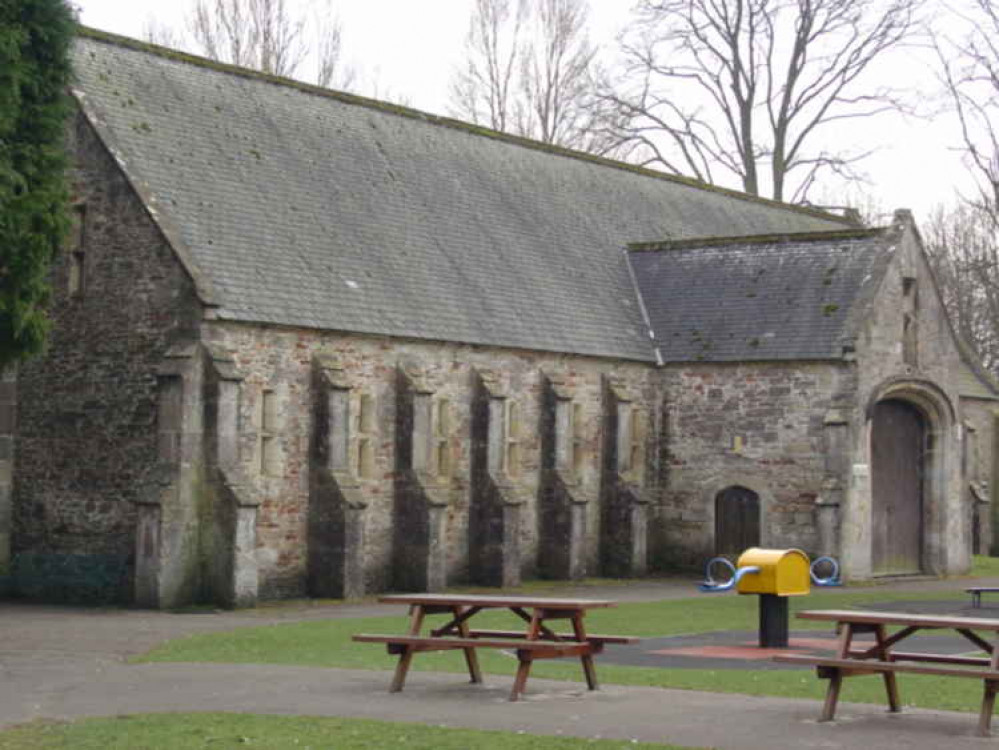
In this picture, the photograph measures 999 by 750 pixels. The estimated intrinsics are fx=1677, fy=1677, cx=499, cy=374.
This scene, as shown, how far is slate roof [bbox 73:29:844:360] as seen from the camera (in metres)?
29.4

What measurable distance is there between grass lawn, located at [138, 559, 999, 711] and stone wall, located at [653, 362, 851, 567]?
21.1 ft

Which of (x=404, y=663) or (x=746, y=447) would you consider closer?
(x=404, y=663)

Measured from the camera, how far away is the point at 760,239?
39.5 meters

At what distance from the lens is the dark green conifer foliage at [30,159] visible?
78.7 feet

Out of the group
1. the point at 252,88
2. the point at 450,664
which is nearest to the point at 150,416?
the point at 252,88

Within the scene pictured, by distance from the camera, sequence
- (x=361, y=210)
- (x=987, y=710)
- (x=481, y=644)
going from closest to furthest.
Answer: (x=987, y=710)
(x=481, y=644)
(x=361, y=210)

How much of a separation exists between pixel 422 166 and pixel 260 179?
6.01 m

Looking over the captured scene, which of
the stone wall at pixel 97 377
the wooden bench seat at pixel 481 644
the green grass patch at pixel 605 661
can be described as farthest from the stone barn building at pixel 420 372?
the wooden bench seat at pixel 481 644

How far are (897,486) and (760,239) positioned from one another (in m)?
6.60

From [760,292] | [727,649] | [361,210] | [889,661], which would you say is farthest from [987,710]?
[760,292]

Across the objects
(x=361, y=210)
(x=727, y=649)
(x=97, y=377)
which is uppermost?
(x=361, y=210)

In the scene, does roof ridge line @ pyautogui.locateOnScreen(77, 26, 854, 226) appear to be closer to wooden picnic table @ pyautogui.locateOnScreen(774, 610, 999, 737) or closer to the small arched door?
the small arched door

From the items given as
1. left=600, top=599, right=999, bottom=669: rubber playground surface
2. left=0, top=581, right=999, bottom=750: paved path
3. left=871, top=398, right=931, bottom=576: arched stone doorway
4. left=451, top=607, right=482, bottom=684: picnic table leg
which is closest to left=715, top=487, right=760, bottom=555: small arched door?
left=871, top=398, right=931, bottom=576: arched stone doorway

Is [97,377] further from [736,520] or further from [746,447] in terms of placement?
[736,520]
